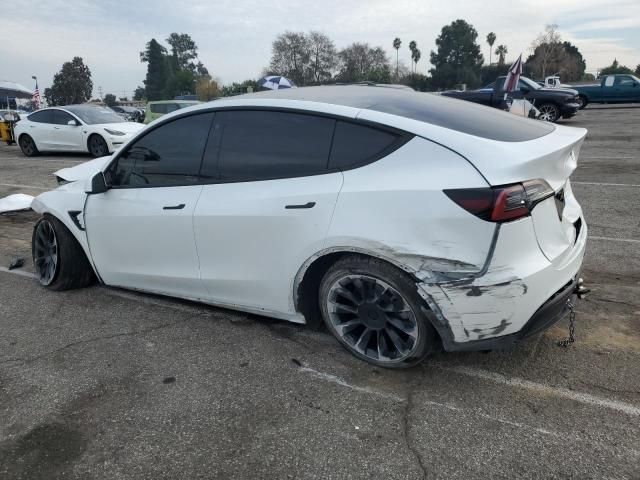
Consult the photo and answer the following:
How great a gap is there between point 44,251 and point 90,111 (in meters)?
11.0

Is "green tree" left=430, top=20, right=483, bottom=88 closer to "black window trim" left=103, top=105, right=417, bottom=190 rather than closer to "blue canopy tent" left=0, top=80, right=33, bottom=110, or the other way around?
"blue canopy tent" left=0, top=80, right=33, bottom=110

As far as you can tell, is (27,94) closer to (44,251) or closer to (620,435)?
(44,251)

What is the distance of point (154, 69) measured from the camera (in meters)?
113

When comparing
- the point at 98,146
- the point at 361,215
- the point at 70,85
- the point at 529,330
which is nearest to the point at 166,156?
the point at 361,215

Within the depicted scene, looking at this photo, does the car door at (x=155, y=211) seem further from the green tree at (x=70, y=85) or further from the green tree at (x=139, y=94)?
the green tree at (x=139, y=94)

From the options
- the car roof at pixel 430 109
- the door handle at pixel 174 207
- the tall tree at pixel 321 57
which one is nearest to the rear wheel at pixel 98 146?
the door handle at pixel 174 207

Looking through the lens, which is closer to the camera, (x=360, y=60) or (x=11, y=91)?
(x=11, y=91)

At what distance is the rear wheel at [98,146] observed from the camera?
44.5ft

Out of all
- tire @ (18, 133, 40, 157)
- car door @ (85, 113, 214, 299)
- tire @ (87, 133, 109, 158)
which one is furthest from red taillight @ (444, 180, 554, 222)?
tire @ (18, 133, 40, 157)

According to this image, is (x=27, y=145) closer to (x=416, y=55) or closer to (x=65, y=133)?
(x=65, y=133)

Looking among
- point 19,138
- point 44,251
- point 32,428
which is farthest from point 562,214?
point 19,138

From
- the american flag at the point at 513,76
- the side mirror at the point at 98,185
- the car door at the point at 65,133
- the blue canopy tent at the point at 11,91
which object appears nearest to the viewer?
the side mirror at the point at 98,185

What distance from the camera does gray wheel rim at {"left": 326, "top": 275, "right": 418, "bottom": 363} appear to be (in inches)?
113

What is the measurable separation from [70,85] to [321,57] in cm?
4105
